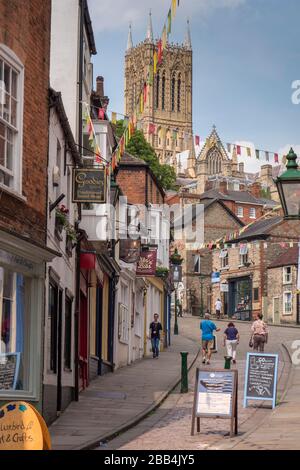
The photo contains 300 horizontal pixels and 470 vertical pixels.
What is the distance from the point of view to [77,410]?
65.1 feet

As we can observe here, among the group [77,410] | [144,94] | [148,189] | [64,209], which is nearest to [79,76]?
[144,94]

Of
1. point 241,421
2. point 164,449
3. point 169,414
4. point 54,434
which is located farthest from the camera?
point 169,414

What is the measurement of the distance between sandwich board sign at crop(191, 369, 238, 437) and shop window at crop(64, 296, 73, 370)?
4557 mm

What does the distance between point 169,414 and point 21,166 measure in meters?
7.15

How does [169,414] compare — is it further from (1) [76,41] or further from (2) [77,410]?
(1) [76,41]

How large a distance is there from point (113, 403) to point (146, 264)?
14.9 m

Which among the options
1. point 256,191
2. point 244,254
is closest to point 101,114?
point 244,254

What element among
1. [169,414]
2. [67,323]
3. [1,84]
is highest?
[1,84]

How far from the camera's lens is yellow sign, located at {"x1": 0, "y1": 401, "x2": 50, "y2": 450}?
11.3 meters

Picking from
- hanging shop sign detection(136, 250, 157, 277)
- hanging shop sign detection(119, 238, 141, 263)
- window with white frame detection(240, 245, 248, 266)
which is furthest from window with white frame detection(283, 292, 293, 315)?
hanging shop sign detection(119, 238, 141, 263)

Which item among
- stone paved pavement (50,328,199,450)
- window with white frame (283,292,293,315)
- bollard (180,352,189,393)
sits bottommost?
stone paved pavement (50,328,199,450)

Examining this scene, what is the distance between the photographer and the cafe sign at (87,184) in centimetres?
2059

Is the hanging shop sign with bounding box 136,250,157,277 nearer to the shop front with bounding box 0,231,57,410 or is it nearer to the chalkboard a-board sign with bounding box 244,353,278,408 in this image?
the chalkboard a-board sign with bounding box 244,353,278,408

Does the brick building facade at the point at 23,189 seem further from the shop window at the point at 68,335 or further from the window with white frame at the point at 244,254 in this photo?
the window with white frame at the point at 244,254
